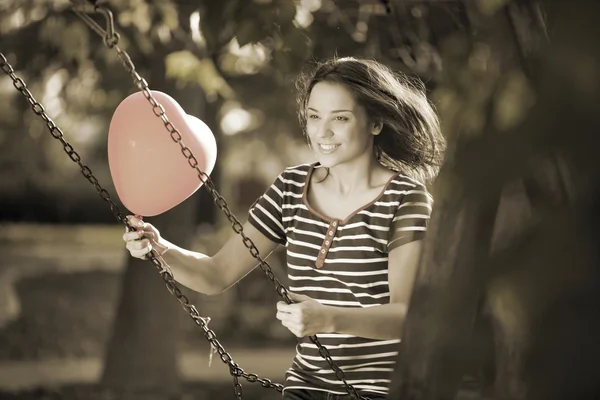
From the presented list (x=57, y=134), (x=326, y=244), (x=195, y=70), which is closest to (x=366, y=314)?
(x=326, y=244)

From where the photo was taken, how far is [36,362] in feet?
32.6

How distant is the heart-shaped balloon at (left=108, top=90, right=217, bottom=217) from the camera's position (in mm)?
3541

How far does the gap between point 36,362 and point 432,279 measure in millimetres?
8103

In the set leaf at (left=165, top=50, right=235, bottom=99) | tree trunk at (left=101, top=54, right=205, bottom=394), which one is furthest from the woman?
tree trunk at (left=101, top=54, right=205, bottom=394)

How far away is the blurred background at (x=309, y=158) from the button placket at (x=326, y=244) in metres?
0.49

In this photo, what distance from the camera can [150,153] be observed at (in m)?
3.54

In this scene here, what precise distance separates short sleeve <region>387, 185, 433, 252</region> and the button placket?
0.17 m

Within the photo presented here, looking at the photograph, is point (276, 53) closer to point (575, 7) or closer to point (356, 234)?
point (356, 234)

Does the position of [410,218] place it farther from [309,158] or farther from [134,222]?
[309,158]

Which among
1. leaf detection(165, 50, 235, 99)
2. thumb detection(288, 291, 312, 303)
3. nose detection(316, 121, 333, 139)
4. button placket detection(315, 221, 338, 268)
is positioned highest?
leaf detection(165, 50, 235, 99)

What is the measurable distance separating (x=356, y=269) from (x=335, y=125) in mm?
455

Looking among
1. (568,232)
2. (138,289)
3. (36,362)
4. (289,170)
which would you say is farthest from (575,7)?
(36,362)

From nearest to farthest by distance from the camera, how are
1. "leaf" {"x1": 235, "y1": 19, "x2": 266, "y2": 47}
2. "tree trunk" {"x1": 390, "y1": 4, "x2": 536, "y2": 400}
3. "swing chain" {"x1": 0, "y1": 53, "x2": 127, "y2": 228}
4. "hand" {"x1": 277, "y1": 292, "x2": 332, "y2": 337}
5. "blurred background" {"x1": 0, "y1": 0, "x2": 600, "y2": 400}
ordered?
"blurred background" {"x1": 0, "y1": 0, "x2": 600, "y2": 400} → "tree trunk" {"x1": 390, "y1": 4, "x2": 536, "y2": 400} → "hand" {"x1": 277, "y1": 292, "x2": 332, "y2": 337} → "swing chain" {"x1": 0, "y1": 53, "x2": 127, "y2": 228} → "leaf" {"x1": 235, "y1": 19, "x2": 266, "y2": 47}

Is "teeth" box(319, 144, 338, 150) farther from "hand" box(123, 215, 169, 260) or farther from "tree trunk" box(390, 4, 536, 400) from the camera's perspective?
"tree trunk" box(390, 4, 536, 400)
